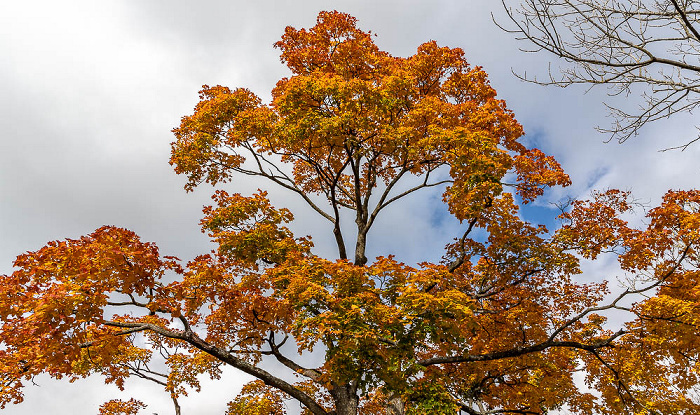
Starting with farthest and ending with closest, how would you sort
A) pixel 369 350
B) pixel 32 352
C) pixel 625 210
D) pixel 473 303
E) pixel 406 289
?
1. pixel 625 210
2. pixel 473 303
3. pixel 406 289
4. pixel 369 350
5. pixel 32 352

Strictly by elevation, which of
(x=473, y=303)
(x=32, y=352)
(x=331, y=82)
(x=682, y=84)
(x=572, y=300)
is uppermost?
(x=331, y=82)

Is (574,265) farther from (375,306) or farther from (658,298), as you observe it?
(375,306)

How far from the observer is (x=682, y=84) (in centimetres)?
411

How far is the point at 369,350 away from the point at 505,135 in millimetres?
7853

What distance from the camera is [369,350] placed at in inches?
314

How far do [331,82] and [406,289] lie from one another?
5294 mm

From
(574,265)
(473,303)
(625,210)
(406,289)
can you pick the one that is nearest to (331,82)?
(406,289)

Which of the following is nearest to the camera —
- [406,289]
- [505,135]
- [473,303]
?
[406,289]

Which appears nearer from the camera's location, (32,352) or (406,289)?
(32,352)

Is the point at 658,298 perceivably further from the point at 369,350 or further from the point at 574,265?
the point at 369,350

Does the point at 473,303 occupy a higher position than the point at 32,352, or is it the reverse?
the point at 473,303

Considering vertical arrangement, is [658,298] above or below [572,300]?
below

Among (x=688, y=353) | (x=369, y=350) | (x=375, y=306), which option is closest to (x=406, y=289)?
(x=375, y=306)

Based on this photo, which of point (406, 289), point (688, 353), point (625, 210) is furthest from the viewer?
point (625, 210)
